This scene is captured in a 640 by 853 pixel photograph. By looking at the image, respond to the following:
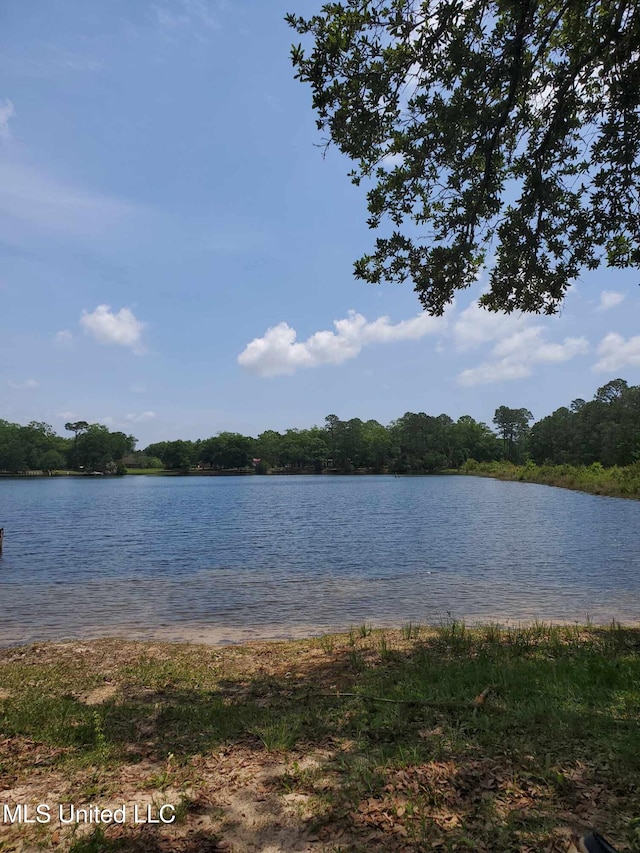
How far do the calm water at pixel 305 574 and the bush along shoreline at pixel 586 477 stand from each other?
872 inches

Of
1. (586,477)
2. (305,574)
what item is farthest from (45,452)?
(305,574)

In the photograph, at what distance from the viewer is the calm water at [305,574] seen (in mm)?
14969

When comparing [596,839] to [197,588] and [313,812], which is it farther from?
[197,588]

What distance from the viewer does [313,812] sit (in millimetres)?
4305

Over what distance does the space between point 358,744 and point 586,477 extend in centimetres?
8834

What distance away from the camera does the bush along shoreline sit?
63750mm

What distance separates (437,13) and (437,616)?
13.4m

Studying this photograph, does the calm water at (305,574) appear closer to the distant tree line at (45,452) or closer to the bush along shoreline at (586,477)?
the bush along shoreline at (586,477)

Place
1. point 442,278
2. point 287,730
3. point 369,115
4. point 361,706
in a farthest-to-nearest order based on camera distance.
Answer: point 442,278, point 369,115, point 361,706, point 287,730

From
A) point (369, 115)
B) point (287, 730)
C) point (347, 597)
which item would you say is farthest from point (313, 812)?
point (347, 597)

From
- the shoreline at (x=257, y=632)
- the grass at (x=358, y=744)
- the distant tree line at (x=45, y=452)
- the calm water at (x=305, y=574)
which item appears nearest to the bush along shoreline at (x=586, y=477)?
the calm water at (x=305, y=574)

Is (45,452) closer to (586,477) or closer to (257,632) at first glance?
(586,477)

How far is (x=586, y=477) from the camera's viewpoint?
83438mm

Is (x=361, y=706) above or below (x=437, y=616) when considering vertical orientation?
above
